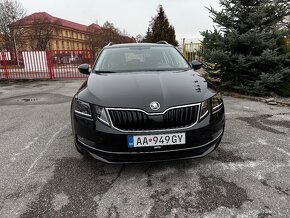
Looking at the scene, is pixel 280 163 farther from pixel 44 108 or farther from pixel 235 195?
pixel 44 108

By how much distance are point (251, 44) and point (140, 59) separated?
414cm

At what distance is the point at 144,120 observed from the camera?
2.11m

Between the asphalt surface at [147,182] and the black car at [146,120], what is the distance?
1.01 ft

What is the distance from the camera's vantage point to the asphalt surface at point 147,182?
190 centimetres

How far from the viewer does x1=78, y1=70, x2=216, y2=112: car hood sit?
2.19 metres

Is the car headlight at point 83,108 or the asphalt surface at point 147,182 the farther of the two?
the car headlight at point 83,108

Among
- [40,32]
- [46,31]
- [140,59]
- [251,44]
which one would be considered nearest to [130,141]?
[140,59]

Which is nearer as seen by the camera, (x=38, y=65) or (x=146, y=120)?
(x=146, y=120)

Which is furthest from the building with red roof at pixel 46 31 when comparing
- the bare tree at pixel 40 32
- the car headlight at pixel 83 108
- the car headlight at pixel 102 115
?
the car headlight at pixel 102 115

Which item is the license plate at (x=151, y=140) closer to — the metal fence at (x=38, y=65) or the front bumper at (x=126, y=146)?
the front bumper at (x=126, y=146)

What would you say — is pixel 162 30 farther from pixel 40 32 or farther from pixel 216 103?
pixel 216 103

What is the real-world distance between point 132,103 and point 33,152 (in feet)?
5.87

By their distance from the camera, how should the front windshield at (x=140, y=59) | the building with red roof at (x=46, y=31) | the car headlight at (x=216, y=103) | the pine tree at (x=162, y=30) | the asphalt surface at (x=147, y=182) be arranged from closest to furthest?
the asphalt surface at (x=147, y=182), the car headlight at (x=216, y=103), the front windshield at (x=140, y=59), the pine tree at (x=162, y=30), the building with red roof at (x=46, y=31)

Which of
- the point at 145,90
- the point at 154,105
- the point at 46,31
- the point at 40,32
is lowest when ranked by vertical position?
the point at 154,105
